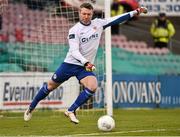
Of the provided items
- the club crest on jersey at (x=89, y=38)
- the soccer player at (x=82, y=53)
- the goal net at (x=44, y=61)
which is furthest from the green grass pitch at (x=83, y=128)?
the goal net at (x=44, y=61)

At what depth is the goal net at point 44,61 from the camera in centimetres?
1744

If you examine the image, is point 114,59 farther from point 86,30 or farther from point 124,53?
point 86,30

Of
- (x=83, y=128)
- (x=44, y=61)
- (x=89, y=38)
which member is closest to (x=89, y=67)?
(x=89, y=38)

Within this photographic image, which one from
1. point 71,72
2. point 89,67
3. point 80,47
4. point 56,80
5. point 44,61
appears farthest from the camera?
point 44,61

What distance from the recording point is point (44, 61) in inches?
754

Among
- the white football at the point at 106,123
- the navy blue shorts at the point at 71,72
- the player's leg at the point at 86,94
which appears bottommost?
the white football at the point at 106,123

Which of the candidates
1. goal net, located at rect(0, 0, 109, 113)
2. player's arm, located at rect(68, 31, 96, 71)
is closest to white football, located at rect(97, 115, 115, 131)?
player's arm, located at rect(68, 31, 96, 71)

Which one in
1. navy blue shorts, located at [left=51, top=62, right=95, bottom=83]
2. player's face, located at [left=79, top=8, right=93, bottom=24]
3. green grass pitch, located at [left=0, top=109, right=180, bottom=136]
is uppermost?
player's face, located at [left=79, top=8, right=93, bottom=24]

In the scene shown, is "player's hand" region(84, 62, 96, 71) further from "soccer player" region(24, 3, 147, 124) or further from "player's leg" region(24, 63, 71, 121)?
"player's leg" region(24, 63, 71, 121)

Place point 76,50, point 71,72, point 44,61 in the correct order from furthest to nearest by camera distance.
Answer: point 44,61, point 71,72, point 76,50

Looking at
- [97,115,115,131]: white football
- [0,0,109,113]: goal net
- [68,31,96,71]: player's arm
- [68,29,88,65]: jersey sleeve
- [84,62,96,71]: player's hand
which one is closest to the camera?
[97,115,115,131]: white football

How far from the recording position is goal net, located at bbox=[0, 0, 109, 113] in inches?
687

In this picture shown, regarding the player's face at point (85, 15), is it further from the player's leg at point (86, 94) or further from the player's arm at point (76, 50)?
the player's leg at point (86, 94)

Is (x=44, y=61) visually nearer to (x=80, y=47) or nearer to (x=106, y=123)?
(x=80, y=47)
